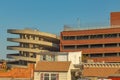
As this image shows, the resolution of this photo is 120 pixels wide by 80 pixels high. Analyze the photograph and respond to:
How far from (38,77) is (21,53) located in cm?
5609

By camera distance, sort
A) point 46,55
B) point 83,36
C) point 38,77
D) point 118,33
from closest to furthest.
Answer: point 38,77, point 46,55, point 118,33, point 83,36

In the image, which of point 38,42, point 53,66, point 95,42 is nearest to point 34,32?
point 38,42

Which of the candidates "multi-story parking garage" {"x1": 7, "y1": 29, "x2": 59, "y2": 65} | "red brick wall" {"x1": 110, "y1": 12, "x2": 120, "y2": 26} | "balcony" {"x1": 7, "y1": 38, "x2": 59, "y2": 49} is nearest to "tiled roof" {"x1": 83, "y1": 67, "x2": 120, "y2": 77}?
"multi-story parking garage" {"x1": 7, "y1": 29, "x2": 59, "y2": 65}

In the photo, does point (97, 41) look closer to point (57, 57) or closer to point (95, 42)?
point (95, 42)

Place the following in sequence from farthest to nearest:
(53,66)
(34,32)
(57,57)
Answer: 1. (34,32)
2. (57,57)
3. (53,66)

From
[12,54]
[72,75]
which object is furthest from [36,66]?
[12,54]

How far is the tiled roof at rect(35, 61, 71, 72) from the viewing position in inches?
2908

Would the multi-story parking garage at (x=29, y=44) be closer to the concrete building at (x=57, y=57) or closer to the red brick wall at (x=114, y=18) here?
the red brick wall at (x=114, y=18)

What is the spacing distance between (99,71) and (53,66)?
1005cm

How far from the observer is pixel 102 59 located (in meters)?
119

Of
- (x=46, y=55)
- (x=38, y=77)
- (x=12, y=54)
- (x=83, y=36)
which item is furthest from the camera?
(x=12, y=54)

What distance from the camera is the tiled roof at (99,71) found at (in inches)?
2943

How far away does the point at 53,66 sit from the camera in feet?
248

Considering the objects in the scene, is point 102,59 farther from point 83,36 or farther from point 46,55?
point 46,55
